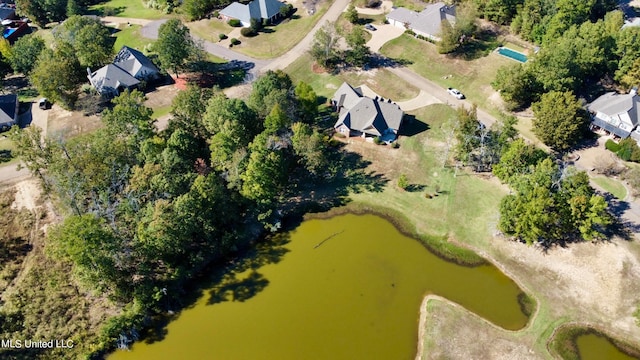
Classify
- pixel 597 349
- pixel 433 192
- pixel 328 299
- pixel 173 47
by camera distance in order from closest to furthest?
pixel 597 349 < pixel 328 299 < pixel 433 192 < pixel 173 47

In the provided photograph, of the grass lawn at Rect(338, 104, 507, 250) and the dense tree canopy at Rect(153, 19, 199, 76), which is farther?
the dense tree canopy at Rect(153, 19, 199, 76)

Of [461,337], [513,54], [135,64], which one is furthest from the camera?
[513,54]

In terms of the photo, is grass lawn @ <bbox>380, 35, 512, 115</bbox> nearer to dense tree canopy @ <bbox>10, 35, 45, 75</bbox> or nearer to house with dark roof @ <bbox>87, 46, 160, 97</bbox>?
house with dark roof @ <bbox>87, 46, 160, 97</bbox>

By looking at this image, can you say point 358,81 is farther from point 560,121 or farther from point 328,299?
point 328,299

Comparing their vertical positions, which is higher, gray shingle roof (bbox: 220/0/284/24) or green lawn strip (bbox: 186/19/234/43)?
gray shingle roof (bbox: 220/0/284/24)

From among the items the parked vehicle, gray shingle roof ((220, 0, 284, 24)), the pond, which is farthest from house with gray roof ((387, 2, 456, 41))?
the parked vehicle

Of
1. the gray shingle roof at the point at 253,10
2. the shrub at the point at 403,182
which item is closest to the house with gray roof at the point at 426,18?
the gray shingle roof at the point at 253,10

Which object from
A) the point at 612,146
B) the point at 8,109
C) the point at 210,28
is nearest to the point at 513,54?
the point at 612,146

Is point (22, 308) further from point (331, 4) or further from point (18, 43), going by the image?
point (331, 4)
